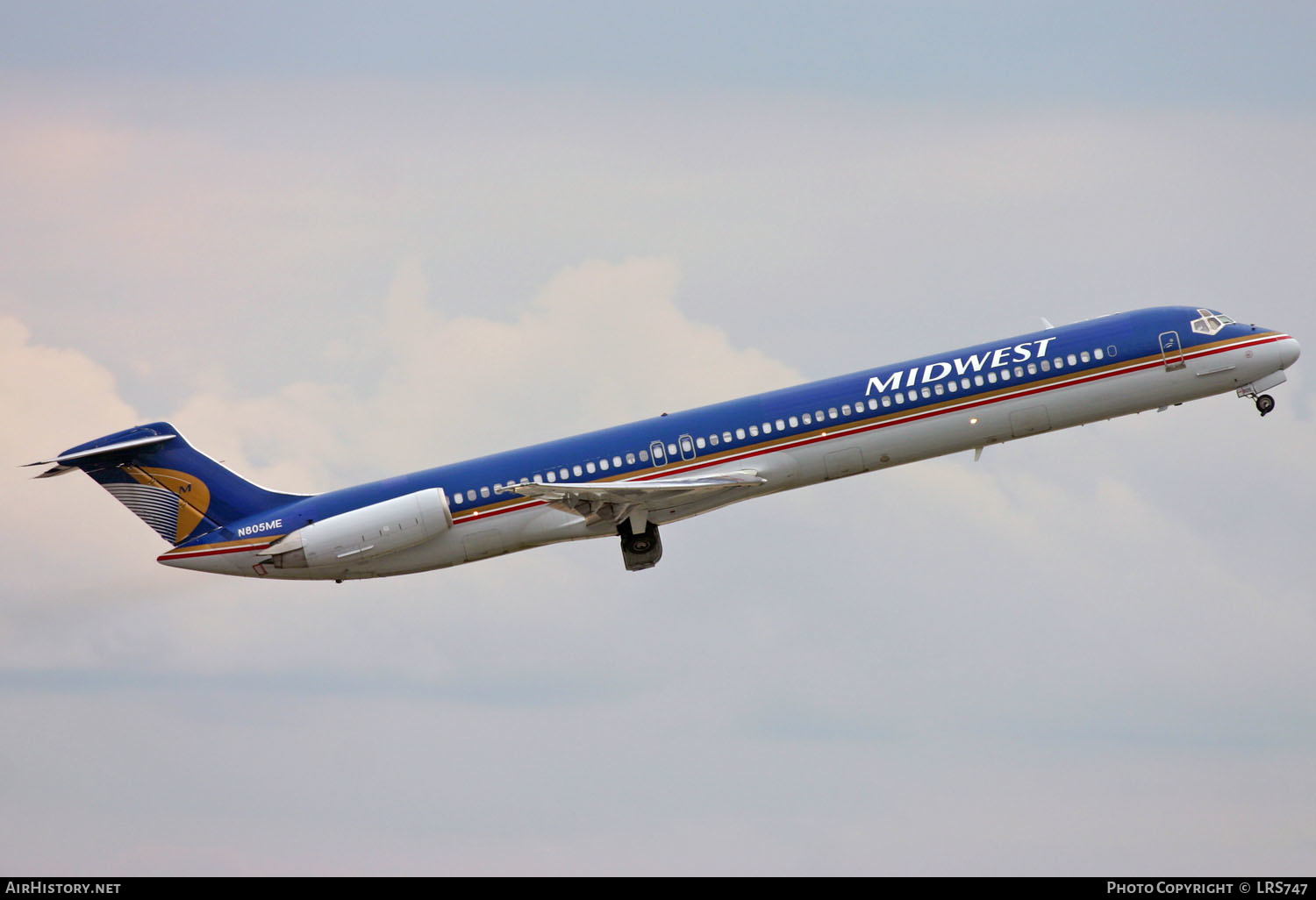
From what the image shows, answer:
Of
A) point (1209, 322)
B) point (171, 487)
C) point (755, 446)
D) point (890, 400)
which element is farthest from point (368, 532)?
point (1209, 322)

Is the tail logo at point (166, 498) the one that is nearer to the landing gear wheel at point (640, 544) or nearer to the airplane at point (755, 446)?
the airplane at point (755, 446)

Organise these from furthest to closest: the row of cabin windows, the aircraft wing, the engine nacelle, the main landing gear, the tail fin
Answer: the tail fin < the main landing gear < the engine nacelle < the row of cabin windows < the aircraft wing

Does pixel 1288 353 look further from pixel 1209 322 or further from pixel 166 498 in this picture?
pixel 166 498

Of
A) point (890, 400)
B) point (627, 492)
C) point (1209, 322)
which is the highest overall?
point (1209, 322)

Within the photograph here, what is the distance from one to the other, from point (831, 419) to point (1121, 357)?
395 inches

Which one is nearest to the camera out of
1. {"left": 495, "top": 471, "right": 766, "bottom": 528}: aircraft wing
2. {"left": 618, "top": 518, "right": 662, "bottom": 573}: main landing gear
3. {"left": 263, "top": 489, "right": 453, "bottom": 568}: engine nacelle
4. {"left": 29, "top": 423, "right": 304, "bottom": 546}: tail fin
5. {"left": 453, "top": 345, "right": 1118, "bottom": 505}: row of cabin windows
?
{"left": 495, "top": 471, "right": 766, "bottom": 528}: aircraft wing

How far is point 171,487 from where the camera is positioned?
5491cm

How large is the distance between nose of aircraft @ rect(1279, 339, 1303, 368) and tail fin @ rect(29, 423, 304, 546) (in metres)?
34.9

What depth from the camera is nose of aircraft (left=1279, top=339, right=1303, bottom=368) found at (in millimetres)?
51906

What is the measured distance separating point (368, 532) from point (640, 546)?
944 centimetres

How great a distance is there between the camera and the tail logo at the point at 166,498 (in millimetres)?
54781

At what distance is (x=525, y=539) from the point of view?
52.8 meters

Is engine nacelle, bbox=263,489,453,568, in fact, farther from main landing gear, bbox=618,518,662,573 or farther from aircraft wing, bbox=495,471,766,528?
main landing gear, bbox=618,518,662,573

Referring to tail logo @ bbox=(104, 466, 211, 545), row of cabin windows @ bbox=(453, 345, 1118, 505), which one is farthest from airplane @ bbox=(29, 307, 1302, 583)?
tail logo @ bbox=(104, 466, 211, 545)
